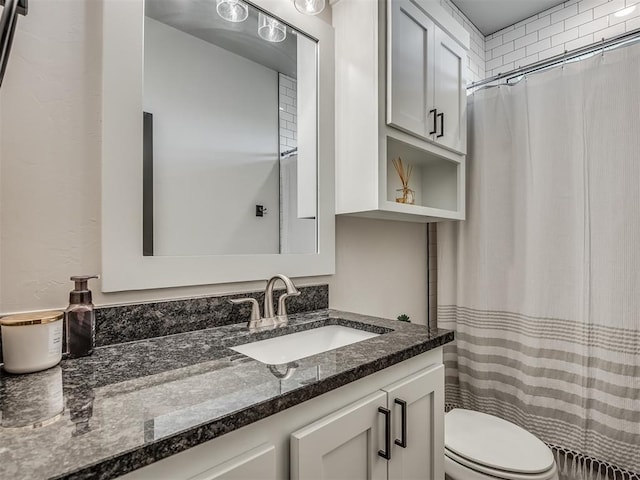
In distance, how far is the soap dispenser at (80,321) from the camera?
822mm

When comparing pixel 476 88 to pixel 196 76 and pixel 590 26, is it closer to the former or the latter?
pixel 590 26

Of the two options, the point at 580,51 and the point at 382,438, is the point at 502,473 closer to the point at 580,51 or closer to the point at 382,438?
the point at 382,438

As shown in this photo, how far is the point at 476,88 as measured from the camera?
6.75ft

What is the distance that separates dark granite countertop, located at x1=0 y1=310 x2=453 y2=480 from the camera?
45cm

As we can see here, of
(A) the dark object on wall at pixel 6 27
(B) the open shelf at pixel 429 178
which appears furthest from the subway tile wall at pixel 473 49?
(A) the dark object on wall at pixel 6 27

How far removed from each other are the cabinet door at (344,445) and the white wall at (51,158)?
62cm

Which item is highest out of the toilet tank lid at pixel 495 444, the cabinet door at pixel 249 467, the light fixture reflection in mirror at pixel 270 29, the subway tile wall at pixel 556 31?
the subway tile wall at pixel 556 31

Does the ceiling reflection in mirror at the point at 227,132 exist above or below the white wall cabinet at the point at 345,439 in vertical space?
above

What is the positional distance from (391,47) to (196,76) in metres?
0.73

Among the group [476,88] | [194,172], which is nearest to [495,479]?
[194,172]

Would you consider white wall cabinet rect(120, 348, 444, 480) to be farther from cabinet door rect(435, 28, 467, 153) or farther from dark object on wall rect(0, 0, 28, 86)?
cabinet door rect(435, 28, 467, 153)

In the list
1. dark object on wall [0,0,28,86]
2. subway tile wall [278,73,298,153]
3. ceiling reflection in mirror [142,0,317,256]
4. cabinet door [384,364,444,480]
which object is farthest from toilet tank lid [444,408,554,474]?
dark object on wall [0,0,28,86]

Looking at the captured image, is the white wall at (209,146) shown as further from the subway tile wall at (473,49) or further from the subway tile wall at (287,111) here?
the subway tile wall at (473,49)

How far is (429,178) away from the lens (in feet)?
6.43
